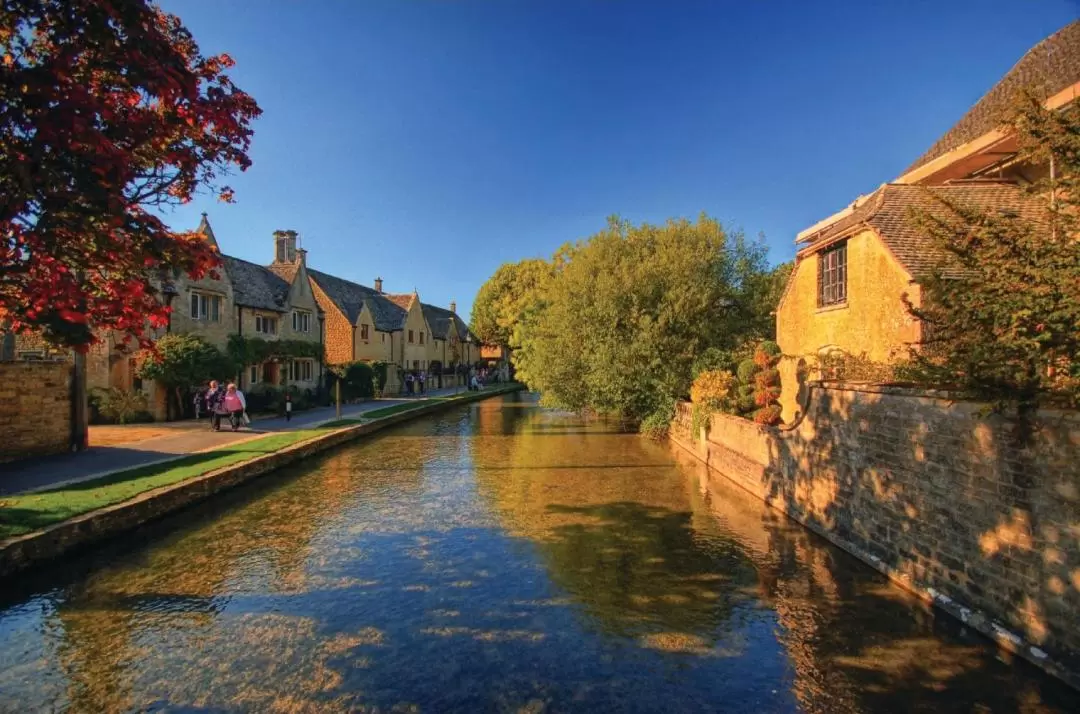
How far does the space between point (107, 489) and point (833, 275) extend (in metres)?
19.0

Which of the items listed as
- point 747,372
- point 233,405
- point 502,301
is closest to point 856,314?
point 747,372

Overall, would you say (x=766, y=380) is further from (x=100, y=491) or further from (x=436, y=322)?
(x=436, y=322)

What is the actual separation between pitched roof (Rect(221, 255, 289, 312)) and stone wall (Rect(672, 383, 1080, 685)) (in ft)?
93.1

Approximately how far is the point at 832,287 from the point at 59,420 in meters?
22.7

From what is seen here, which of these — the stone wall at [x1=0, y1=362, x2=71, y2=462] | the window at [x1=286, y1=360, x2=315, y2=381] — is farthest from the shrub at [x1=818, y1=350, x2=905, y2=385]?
the window at [x1=286, y1=360, x2=315, y2=381]

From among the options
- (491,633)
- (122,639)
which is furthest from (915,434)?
(122,639)

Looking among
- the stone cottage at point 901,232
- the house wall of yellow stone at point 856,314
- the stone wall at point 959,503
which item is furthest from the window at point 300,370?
the stone wall at point 959,503

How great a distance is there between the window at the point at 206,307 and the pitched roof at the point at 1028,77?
29.1 meters

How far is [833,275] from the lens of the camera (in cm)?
1689

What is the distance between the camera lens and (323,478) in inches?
671

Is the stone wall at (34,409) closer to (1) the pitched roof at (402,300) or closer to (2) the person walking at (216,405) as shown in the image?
(2) the person walking at (216,405)

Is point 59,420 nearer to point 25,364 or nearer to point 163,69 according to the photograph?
point 25,364

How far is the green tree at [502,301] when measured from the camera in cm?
5906

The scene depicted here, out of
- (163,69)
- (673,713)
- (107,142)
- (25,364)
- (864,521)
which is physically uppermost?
(163,69)
